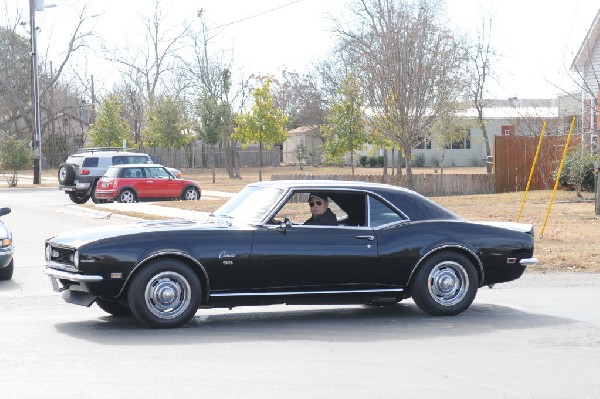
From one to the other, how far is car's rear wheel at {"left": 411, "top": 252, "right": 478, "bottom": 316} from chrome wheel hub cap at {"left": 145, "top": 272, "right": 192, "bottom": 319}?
7.82 ft

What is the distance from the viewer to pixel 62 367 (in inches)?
319

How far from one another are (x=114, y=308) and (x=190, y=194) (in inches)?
969

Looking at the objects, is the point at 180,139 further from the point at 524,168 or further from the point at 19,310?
the point at 19,310

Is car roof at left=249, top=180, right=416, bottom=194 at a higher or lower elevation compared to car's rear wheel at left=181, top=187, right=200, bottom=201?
higher

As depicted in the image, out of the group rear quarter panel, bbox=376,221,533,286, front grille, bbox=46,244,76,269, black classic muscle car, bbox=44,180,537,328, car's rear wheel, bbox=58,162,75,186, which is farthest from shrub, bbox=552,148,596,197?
front grille, bbox=46,244,76,269

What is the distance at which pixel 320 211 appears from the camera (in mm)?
10773

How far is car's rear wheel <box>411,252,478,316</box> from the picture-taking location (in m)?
10.6

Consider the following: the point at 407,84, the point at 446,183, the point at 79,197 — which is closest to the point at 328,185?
the point at 407,84

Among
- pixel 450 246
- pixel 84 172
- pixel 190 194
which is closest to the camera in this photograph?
pixel 450 246

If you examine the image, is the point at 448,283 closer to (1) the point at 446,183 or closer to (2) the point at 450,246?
(2) the point at 450,246

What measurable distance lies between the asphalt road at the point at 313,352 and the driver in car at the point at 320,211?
1012 mm

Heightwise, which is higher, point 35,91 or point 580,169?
point 35,91

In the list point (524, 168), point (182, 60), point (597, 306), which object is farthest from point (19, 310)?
point (182, 60)

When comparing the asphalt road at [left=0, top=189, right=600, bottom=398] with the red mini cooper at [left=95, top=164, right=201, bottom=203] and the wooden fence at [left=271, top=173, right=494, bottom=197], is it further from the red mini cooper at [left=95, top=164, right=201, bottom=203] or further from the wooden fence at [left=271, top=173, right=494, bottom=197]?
the wooden fence at [left=271, top=173, right=494, bottom=197]
